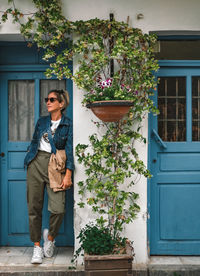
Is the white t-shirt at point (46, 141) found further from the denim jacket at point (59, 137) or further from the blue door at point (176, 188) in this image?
the blue door at point (176, 188)

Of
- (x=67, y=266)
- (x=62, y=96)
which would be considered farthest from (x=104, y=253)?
(x=62, y=96)

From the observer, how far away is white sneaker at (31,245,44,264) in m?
4.18

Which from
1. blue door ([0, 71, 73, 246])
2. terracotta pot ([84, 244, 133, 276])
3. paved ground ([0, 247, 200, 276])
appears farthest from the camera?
blue door ([0, 71, 73, 246])

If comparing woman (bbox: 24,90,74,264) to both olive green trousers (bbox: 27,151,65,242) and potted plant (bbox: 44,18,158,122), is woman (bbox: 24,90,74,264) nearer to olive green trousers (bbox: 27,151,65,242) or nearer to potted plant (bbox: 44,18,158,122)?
olive green trousers (bbox: 27,151,65,242)

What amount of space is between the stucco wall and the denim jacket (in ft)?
0.30

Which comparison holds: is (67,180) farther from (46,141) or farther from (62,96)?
(62,96)

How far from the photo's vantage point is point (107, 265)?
3.66 meters

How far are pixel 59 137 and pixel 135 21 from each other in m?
1.54

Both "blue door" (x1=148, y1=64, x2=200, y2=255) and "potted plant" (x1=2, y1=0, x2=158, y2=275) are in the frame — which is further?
"blue door" (x1=148, y1=64, x2=200, y2=255)

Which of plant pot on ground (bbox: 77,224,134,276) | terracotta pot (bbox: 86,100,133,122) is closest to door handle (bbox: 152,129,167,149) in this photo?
terracotta pot (bbox: 86,100,133,122)

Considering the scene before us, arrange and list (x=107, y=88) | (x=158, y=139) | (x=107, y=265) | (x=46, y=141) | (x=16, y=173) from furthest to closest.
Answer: (x=16, y=173) < (x=158, y=139) < (x=46, y=141) < (x=107, y=88) < (x=107, y=265)

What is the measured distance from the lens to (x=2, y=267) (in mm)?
4133

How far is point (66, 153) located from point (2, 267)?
4.70 feet

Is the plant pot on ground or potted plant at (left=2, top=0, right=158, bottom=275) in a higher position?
potted plant at (left=2, top=0, right=158, bottom=275)
